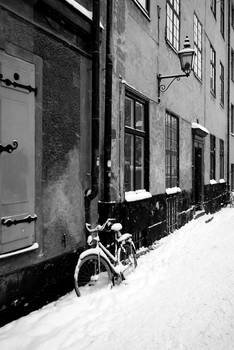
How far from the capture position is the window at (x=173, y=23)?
9469 mm

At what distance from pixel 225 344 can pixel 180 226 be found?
23.2 feet

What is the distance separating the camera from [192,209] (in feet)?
38.4

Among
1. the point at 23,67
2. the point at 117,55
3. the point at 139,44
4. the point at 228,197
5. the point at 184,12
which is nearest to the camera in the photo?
the point at 23,67

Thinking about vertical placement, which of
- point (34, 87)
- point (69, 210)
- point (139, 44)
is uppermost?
point (139, 44)

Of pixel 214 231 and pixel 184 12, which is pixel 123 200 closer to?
pixel 214 231

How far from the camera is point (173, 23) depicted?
984 centimetres

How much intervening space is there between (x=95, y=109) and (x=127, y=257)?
86.2 inches

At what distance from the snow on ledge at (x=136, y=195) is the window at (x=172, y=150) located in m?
2.00

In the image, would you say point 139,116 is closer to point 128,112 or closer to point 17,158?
point 128,112

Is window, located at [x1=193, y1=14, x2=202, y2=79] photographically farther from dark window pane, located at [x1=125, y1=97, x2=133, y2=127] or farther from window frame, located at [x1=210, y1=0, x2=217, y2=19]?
dark window pane, located at [x1=125, y1=97, x2=133, y2=127]

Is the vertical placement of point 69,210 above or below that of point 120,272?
above

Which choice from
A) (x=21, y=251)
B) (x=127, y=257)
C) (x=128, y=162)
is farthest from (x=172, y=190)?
(x=21, y=251)

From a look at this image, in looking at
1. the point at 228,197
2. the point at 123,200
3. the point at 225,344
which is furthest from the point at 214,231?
the point at 228,197

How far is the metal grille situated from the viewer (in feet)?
30.7
